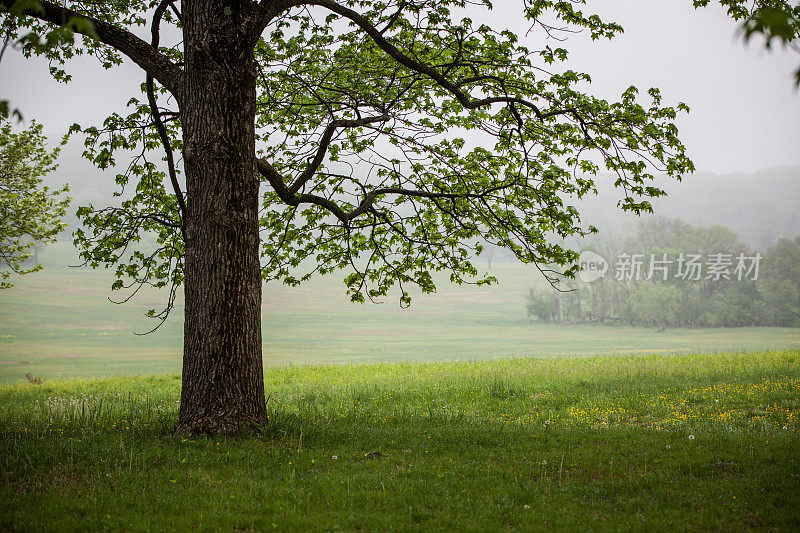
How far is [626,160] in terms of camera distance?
1250 centimetres

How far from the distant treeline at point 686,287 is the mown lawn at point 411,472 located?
80887 millimetres

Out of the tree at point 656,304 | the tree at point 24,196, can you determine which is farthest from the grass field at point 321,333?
the tree at point 24,196

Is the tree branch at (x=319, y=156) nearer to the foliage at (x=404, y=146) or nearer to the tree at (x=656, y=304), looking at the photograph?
the foliage at (x=404, y=146)

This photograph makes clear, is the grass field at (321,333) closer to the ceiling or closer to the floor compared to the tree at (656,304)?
closer to the floor

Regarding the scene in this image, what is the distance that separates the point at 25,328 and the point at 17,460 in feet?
233

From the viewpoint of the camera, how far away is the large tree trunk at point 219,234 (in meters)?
9.00

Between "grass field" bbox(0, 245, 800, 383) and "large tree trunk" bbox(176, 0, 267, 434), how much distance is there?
24.0 m

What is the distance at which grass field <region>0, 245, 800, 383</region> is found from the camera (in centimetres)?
4391

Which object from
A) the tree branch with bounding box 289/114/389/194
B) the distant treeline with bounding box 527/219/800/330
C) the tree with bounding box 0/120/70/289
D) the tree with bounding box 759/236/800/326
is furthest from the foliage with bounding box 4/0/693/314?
the tree with bounding box 759/236/800/326

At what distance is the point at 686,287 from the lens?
319ft

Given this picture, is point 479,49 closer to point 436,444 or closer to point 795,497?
point 436,444

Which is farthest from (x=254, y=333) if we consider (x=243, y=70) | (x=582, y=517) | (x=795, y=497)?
(x=795, y=497)

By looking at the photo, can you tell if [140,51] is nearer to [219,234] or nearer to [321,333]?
[219,234]

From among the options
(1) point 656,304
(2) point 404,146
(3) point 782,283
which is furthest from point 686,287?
(2) point 404,146
